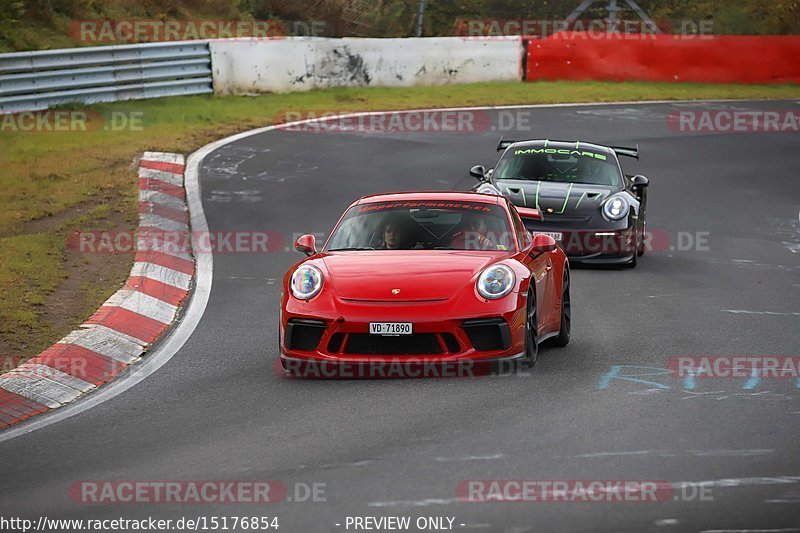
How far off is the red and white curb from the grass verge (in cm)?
20

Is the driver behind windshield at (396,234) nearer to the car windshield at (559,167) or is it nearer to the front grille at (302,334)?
the front grille at (302,334)

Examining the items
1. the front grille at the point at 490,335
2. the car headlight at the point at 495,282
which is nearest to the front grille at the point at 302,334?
the front grille at the point at 490,335

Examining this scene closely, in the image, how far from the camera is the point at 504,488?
617 centimetres

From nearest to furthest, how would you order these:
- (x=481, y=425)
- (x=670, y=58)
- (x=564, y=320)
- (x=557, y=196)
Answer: (x=481, y=425) < (x=564, y=320) < (x=557, y=196) < (x=670, y=58)

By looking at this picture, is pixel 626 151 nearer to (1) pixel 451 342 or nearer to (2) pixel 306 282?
(2) pixel 306 282

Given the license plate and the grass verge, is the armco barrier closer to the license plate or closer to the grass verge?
the grass verge

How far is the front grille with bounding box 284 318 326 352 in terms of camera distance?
882 cm

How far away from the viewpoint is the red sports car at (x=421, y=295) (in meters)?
8.66

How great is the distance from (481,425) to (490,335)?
1384 millimetres

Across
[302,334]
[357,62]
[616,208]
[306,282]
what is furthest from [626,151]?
[357,62]

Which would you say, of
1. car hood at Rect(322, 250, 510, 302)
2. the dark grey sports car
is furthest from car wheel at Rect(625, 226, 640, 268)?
car hood at Rect(322, 250, 510, 302)

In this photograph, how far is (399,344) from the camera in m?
8.66

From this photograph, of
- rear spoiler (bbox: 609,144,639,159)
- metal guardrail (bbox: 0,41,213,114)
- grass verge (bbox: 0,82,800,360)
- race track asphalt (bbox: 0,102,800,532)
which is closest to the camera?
race track asphalt (bbox: 0,102,800,532)

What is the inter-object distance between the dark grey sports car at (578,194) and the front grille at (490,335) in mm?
5779
